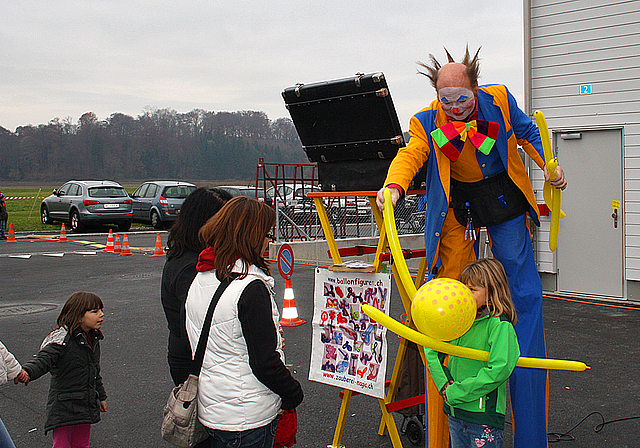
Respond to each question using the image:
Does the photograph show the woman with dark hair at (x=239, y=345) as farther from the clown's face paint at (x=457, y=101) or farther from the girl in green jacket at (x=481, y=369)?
the clown's face paint at (x=457, y=101)

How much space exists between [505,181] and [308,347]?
3.65 m

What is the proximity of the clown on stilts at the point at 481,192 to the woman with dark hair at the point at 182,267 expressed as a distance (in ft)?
3.55

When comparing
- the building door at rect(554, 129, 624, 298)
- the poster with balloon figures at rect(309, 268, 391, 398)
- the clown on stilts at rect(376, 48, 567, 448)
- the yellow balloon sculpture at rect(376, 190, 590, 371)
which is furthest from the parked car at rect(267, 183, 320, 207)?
the building door at rect(554, 129, 624, 298)

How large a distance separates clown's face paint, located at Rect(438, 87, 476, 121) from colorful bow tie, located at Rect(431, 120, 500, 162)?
0.20 ft

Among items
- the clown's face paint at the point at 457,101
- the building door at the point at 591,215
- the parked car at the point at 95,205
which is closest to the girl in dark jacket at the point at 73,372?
the clown's face paint at the point at 457,101

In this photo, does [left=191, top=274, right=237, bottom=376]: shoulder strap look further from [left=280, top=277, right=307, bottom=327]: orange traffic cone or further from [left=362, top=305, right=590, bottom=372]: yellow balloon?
[left=280, top=277, right=307, bottom=327]: orange traffic cone

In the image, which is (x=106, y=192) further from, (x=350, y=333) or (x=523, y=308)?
(x=523, y=308)

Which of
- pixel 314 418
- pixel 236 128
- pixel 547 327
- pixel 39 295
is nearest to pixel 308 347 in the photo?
pixel 314 418

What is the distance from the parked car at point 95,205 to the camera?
813 inches

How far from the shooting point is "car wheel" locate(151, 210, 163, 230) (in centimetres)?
2267

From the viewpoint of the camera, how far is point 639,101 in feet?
26.8

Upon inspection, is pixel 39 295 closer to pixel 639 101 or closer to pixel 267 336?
pixel 267 336

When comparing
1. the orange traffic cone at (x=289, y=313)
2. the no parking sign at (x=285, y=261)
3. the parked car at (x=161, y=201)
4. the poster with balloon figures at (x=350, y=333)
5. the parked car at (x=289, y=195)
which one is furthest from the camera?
the parked car at (x=161, y=201)

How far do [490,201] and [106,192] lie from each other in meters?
19.7
